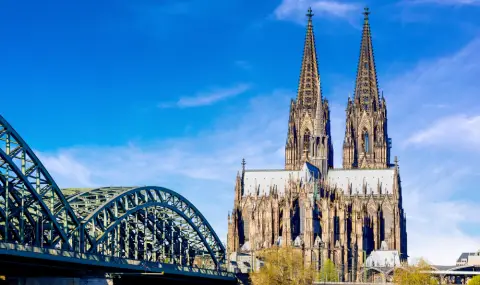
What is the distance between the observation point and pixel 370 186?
Answer: 15838cm

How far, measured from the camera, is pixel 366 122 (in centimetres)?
16800

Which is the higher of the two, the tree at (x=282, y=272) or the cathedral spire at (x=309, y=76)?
the cathedral spire at (x=309, y=76)

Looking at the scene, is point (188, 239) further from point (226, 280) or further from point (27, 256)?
point (27, 256)

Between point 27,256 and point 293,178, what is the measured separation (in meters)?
107

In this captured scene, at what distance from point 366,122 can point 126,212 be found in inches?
3830

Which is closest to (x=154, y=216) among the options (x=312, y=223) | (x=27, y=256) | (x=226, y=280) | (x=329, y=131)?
(x=226, y=280)

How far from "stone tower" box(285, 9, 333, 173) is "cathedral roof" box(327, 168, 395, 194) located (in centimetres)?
267

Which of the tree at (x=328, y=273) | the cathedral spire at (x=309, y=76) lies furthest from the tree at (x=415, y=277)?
the cathedral spire at (x=309, y=76)

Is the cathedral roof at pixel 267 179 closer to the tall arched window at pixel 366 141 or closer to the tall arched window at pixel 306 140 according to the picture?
the tall arched window at pixel 306 140

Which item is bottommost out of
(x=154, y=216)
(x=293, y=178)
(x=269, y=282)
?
(x=269, y=282)

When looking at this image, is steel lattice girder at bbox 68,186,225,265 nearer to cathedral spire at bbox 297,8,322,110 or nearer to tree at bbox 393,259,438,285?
tree at bbox 393,259,438,285

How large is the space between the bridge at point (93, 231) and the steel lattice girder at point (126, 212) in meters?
0.08

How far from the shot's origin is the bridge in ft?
195

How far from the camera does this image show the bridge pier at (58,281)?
64688mm
